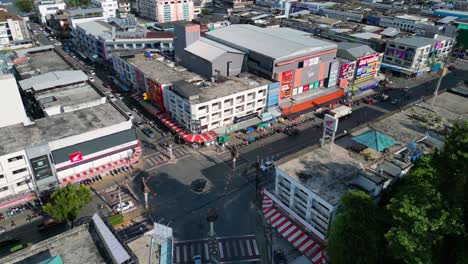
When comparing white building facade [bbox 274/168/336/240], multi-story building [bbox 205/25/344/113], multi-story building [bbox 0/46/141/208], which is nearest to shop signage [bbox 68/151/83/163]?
multi-story building [bbox 0/46/141/208]

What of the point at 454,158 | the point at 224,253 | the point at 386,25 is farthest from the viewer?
the point at 386,25

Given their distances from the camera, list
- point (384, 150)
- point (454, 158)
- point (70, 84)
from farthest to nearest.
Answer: point (70, 84) < point (384, 150) < point (454, 158)

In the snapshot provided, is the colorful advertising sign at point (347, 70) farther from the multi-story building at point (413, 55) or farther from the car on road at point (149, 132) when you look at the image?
the car on road at point (149, 132)

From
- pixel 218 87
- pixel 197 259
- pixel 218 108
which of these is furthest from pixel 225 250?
pixel 218 87

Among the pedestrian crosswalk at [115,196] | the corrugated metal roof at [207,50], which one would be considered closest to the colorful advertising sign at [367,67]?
the corrugated metal roof at [207,50]

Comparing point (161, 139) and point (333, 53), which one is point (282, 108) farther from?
point (161, 139)

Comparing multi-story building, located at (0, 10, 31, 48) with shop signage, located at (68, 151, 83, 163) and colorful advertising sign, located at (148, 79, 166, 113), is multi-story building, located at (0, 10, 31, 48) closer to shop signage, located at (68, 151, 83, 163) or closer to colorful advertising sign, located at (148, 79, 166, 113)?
colorful advertising sign, located at (148, 79, 166, 113)

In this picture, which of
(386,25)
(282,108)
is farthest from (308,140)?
(386,25)
